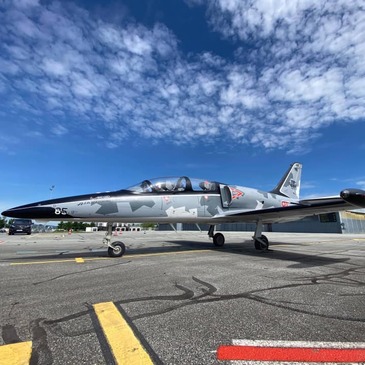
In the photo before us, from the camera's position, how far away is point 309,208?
29.7 ft

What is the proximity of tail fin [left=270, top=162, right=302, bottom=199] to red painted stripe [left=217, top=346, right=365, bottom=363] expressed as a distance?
602 inches

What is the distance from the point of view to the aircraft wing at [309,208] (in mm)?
6297

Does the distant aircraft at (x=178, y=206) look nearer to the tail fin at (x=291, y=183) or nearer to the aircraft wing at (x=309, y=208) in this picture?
the aircraft wing at (x=309, y=208)

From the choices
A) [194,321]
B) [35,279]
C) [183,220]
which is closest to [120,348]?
[194,321]

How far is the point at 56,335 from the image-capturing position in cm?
270

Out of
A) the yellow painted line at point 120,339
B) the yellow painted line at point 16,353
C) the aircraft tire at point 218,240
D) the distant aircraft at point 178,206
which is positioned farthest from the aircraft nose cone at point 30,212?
the aircraft tire at point 218,240

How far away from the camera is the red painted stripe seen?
2.22m

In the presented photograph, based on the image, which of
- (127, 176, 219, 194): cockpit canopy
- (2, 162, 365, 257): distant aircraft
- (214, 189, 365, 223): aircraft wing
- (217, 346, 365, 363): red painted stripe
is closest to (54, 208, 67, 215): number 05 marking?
(2, 162, 365, 257): distant aircraft

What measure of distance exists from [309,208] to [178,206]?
15.4ft

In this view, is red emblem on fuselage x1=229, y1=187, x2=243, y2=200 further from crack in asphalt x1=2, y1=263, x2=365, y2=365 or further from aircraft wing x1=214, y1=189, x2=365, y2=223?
crack in asphalt x1=2, y1=263, x2=365, y2=365

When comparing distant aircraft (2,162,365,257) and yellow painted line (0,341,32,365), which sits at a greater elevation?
distant aircraft (2,162,365,257)

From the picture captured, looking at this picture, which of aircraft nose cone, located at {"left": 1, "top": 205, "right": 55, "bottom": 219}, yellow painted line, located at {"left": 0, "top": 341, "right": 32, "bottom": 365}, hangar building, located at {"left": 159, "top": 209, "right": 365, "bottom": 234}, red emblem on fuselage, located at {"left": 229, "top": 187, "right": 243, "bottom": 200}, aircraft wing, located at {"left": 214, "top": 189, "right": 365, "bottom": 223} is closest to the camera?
yellow painted line, located at {"left": 0, "top": 341, "right": 32, "bottom": 365}

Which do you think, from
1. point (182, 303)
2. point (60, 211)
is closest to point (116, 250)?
point (60, 211)

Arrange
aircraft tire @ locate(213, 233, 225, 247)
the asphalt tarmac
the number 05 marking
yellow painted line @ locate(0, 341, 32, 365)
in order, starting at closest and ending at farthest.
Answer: yellow painted line @ locate(0, 341, 32, 365), the asphalt tarmac, the number 05 marking, aircraft tire @ locate(213, 233, 225, 247)
